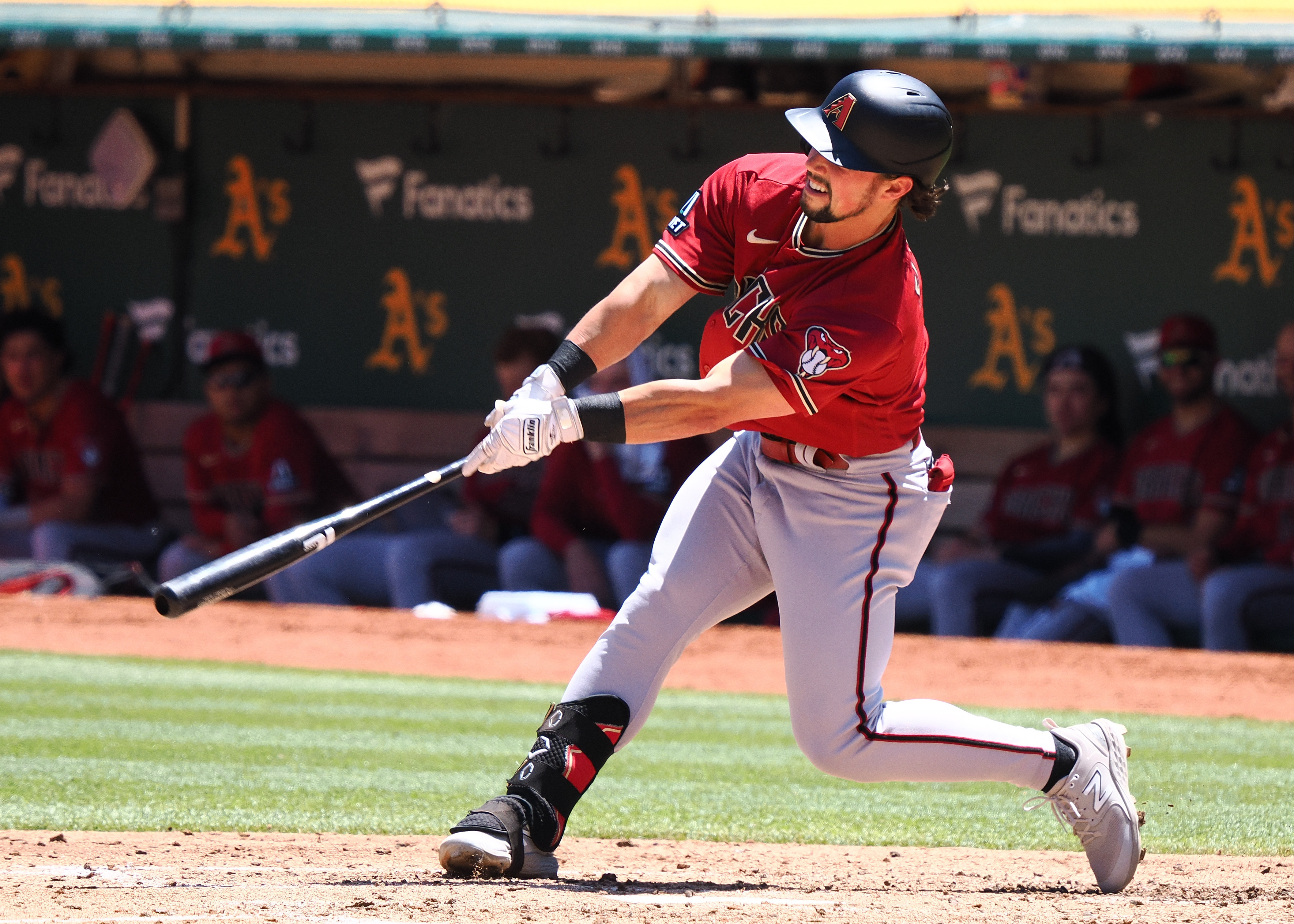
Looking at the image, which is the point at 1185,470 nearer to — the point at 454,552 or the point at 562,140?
the point at 454,552

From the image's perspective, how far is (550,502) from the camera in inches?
326

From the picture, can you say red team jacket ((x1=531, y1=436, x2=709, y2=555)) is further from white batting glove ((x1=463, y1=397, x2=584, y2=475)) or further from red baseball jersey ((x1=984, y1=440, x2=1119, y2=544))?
white batting glove ((x1=463, y1=397, x2=584, y2=475))

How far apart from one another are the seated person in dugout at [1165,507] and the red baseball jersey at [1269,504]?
0.09 meters

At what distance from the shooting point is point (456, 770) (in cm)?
475

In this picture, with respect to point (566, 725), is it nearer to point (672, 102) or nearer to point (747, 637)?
→ point (747, 637)

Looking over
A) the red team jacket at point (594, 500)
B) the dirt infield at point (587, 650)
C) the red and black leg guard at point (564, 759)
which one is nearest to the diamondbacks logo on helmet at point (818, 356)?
the red and black leg guard at point (564, 759)

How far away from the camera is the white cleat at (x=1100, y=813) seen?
10.8 feet

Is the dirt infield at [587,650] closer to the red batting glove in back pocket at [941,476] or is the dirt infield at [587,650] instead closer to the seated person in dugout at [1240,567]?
the seated person in dugout at [1240,567]

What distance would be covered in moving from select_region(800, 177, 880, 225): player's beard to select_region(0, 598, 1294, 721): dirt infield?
3.48 m

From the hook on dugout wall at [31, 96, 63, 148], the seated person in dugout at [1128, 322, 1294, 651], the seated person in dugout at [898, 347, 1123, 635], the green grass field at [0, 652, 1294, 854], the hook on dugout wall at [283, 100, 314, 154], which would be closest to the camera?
the green grass field at [0, 652, 1294, 854]

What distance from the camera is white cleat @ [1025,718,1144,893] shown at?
3.29 meters

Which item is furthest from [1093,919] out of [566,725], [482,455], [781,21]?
[781,21]

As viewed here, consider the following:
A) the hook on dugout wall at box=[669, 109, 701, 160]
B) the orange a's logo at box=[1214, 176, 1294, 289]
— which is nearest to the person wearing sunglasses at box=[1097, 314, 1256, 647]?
the orange a's logo at box=[1214, 176, 1294, 289]

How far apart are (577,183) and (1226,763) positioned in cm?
550
